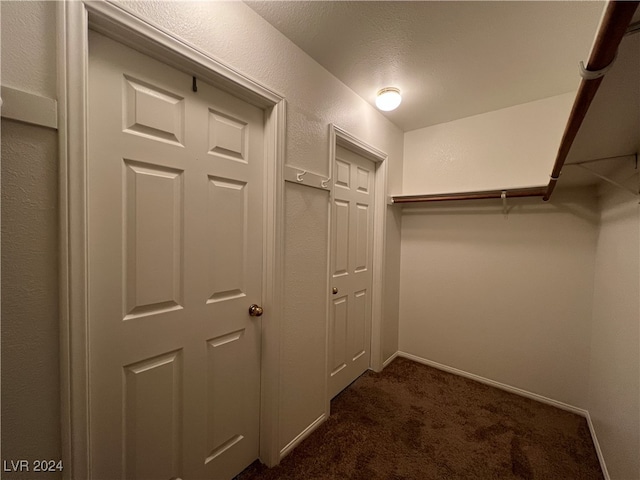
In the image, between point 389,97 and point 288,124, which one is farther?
point 389,97

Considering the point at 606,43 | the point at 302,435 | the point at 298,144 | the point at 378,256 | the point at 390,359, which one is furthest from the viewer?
the point at 390,359

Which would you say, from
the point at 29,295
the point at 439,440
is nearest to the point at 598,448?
the point at 439,440

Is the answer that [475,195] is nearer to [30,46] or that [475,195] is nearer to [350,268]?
[350,268]

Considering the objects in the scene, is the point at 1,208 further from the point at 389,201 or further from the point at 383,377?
the point at 383,377

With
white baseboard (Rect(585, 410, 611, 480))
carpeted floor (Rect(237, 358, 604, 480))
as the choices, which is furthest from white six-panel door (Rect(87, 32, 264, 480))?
white baseboard (Rect(585, 410, 611, 480))

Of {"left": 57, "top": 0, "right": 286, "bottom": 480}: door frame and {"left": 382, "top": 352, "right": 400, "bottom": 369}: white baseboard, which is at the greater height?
{"left": 57, "top": 0, "right": 286, "bottom": 480}: door frame

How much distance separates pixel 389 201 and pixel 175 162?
185 cm

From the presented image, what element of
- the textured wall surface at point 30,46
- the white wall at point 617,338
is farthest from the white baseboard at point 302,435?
the textured wall surface at point 30,46

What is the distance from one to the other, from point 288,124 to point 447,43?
1033 millimetres

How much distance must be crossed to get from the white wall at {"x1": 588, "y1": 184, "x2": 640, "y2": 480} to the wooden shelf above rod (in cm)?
36

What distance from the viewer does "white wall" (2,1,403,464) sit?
0.67 meters

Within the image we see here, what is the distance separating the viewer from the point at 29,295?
67 cm

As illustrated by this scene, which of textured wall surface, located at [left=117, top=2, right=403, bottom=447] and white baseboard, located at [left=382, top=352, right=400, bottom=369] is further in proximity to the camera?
white baseboard, located at [left=382, top=352, right=400, bottom=369]

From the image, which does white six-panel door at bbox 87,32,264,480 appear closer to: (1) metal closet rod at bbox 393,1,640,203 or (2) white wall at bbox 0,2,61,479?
(2) white wall at bbox 0,2,61,479
